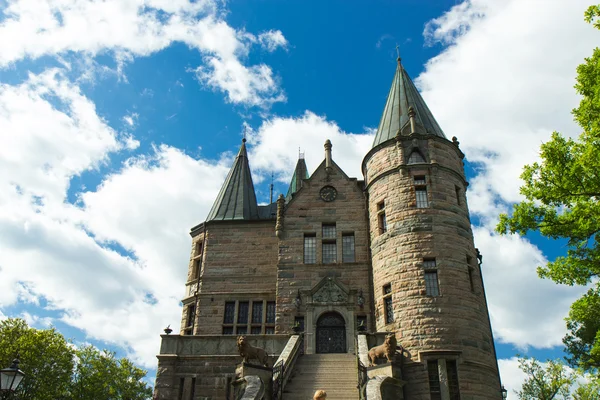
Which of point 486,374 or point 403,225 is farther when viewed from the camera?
point 403,225

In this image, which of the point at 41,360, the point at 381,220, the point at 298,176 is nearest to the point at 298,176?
the point at 298,176

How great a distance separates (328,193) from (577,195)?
44.1 feet

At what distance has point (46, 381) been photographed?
29125mm

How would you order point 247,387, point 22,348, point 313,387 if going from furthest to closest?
point 22,348, point 313,387, point 247,387

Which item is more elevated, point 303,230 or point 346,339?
point 303,230

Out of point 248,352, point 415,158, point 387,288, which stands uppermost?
point 415,158

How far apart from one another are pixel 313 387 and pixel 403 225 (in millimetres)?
8454

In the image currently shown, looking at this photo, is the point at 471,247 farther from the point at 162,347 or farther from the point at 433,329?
the point at 162,347

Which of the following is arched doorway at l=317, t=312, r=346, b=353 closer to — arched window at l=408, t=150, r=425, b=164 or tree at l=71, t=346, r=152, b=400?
arched window at l=408, t=150, r=425, b=164

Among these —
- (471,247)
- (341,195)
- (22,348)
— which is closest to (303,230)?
(341,195)

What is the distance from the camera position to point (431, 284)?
1964 cm

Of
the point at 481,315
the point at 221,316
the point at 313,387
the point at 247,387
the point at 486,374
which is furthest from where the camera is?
the point at 221,316

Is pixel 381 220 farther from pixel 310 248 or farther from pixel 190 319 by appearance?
pixel 190 319

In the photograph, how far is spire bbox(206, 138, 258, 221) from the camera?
26750 mm
